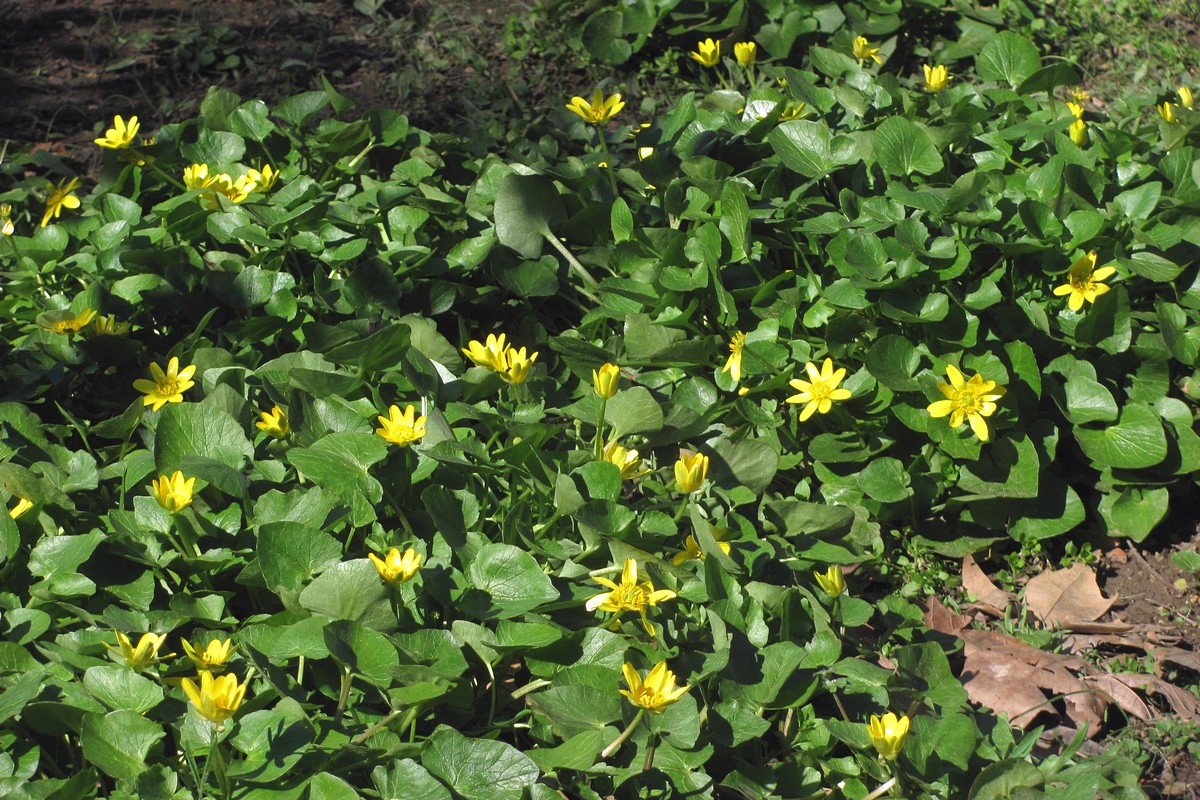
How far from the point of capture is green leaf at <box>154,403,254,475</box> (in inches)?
94.8

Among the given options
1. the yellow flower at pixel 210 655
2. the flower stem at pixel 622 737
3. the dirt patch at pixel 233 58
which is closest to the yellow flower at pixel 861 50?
the dirt patch at pixel 233 58

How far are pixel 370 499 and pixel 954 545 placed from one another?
1.47m

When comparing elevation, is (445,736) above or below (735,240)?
below

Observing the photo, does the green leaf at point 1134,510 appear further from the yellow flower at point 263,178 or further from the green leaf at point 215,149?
the green leaf at point 215,149

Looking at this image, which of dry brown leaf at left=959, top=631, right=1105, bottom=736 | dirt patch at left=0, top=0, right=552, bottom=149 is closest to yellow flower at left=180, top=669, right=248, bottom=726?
dry brown leaf at left=959, top=631, right=1105, bottom=736

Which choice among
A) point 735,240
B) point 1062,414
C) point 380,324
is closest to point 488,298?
point 380,324

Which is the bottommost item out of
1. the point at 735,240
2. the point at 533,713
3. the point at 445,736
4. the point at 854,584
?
the point at 854,584

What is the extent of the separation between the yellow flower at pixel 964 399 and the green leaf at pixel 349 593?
131 centimetres

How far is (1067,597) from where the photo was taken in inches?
109

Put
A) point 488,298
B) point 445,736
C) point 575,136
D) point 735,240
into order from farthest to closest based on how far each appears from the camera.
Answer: point 575,136, point 488,298, point 735,240, point 445,736

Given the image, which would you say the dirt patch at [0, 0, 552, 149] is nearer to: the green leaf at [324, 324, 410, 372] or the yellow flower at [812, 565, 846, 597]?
the green leaf at [324, 324, 410, 372]

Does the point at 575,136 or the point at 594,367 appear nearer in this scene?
the point at 594,367

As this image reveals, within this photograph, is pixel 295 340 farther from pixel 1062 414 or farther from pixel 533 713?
pixel 1062 414

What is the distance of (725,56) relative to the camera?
15.2ft
